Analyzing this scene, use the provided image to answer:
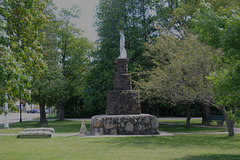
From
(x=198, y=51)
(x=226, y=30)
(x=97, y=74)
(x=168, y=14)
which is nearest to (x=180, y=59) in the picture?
(x=198, y=51)

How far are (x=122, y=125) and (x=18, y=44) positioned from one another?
9383mm

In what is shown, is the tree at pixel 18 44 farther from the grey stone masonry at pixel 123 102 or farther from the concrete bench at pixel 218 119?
the concrete bench at pixel 218 119

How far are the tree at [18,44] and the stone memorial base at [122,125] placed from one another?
6.93 metres

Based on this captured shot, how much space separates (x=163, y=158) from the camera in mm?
8258

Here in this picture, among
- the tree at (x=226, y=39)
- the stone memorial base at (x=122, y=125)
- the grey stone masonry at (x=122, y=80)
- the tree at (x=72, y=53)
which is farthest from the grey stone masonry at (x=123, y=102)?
the tree at (x=72, y=53)

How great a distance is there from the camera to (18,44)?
714 cm

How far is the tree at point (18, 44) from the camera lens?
6284 millimetres

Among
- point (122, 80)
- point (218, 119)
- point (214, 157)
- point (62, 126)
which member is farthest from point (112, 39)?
point (214, 157)

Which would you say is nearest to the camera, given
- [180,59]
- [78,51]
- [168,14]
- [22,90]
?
[22,90]

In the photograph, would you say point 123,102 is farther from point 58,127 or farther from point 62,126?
point 62,126

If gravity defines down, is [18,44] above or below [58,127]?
above

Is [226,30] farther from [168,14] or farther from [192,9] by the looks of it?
[168,14]

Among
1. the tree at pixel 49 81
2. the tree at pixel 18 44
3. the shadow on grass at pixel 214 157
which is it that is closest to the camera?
the tree at pixel 18 44

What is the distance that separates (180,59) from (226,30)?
765 centimetres
